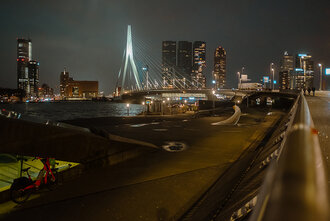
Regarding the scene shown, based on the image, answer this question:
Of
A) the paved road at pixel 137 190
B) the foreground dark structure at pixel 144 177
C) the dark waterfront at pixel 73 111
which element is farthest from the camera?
the dark waterfront at pixel 73 111

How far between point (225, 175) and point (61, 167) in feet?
19.3

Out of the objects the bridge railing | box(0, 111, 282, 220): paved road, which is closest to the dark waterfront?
box(0, 111, 282, 220): paved road

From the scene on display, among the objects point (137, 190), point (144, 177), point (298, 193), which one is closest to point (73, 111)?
point (144, 177)

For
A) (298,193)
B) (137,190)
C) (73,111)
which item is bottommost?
(73,111)

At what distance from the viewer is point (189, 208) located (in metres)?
6.55

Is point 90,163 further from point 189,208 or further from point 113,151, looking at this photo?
point 189,208

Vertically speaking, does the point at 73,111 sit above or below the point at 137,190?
below

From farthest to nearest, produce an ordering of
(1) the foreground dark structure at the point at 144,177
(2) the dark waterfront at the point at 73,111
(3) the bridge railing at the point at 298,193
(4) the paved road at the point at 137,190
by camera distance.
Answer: (2) the dark waterfront at the point at 73,111 < (4) the paved road at the point at 137,190 < (1) the foreground dark structure at the point at 144,177 < (3) the bridge railing at the point at 298,193

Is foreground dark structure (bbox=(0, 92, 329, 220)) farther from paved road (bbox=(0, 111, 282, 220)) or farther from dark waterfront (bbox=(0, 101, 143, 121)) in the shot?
dark waterfront (bbox=(0, 101, 143, 121))

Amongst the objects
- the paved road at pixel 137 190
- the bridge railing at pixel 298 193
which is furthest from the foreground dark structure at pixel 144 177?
the bridge railing at pixel 298 193

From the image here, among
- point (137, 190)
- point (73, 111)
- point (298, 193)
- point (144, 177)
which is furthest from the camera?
point (73, 111)

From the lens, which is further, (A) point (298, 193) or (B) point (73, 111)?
(B) point (73, 111)

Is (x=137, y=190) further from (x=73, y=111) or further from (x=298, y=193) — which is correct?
Answer: (x=73, y=111)

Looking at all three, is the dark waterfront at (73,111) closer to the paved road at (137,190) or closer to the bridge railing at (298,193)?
the paved road at (137,190)
